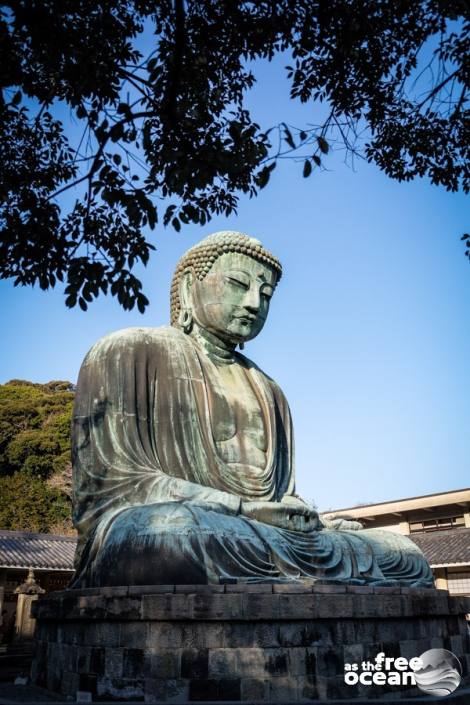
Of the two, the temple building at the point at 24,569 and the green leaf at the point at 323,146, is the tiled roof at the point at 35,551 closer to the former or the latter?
the temple building at the point at 24,569

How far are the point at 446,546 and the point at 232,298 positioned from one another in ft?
53.2

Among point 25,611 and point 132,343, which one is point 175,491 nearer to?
point 132,343

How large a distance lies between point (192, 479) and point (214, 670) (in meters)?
2.20

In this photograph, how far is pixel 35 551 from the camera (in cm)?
2047

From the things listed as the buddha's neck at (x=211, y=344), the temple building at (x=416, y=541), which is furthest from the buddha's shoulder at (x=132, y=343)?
the temple building at (x=416, y=541)

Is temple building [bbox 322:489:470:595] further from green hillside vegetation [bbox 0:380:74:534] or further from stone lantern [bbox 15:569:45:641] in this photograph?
green hillside vegetation [bbox 0:380:74:534]

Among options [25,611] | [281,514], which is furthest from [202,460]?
[25,611]

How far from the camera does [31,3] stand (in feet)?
13.9

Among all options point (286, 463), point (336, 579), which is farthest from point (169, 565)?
point (286, 463)

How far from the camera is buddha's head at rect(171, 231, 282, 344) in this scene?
23.3 ft

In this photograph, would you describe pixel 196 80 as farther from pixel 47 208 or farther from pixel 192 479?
pixel 192 479

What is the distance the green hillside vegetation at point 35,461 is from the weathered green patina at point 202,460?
24.0 metres

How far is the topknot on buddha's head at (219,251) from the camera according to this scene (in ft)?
23.5

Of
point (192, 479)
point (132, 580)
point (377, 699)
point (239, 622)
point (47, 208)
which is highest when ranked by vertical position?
point (47, 208)
